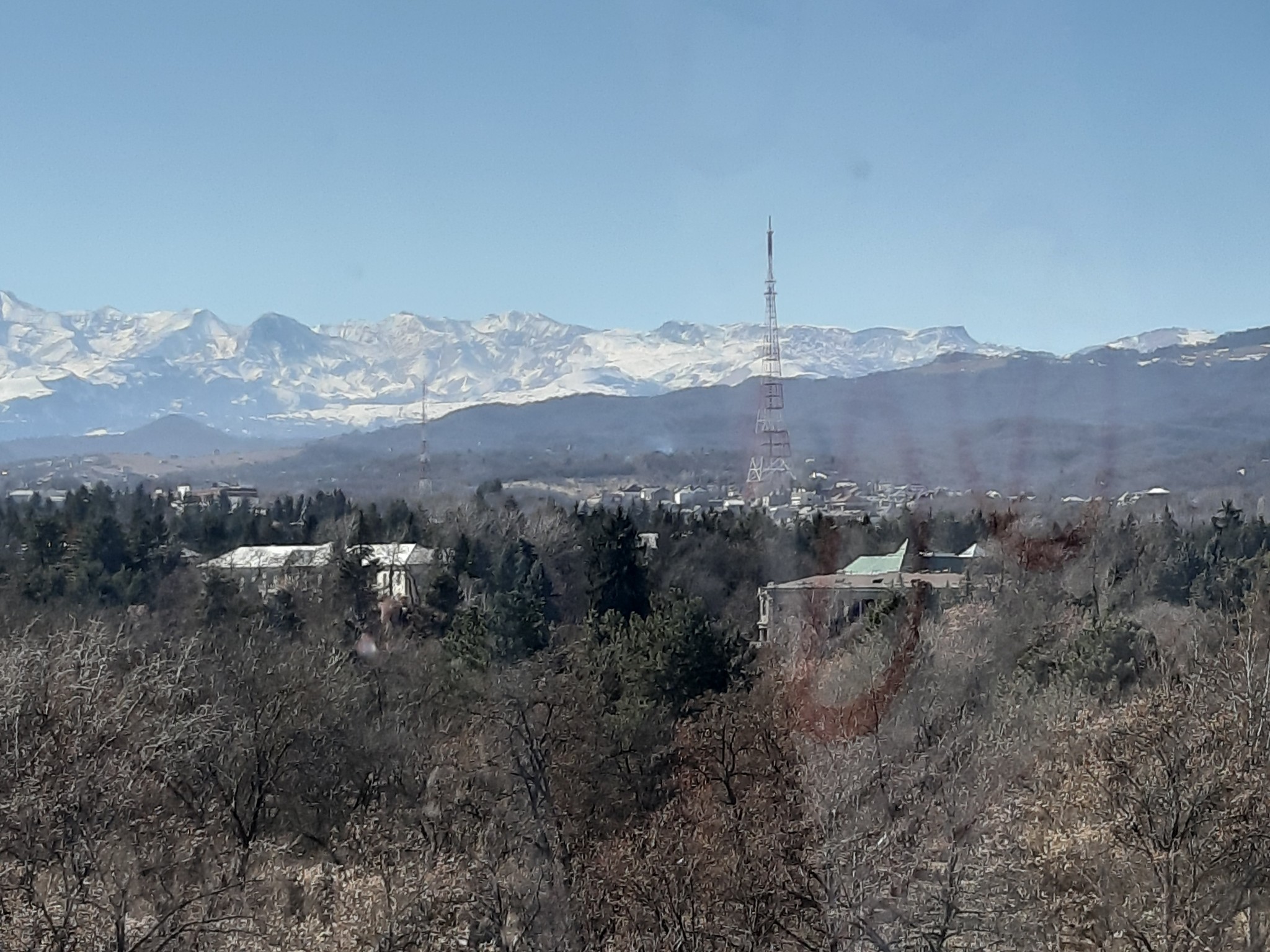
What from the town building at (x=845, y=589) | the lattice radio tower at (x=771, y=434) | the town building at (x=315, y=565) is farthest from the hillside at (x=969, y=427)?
the town building at (x=315, y=565)

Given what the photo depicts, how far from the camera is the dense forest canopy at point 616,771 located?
11.0 meters

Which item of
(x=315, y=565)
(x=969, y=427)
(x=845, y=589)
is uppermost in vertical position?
(x=315, y=565)

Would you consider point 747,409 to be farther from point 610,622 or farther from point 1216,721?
point 1216,721

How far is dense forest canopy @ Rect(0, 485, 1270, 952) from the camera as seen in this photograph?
11016 millimetres

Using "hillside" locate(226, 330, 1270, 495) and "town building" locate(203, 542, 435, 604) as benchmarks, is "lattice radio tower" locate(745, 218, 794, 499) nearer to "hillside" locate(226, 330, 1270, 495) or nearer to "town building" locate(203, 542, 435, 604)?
"hillside" locate(226, 330, 1270, 495)

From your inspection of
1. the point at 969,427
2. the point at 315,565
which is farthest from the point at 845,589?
the point at 969,427

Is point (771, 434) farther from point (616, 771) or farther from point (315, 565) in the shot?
point (616, 771)

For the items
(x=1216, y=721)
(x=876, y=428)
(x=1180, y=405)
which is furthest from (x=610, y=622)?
(x=1180, y=405)

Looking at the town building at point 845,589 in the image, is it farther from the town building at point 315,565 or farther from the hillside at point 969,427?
the hillside at point 969,427

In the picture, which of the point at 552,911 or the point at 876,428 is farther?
the point at 876,428

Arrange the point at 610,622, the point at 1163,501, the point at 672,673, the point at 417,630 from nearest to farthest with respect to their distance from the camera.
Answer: the point at 672,673
the point at 610,622
the point at 417,630
the point at 1163,501

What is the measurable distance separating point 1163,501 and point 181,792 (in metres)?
53.7

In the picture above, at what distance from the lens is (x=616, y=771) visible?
729 inches

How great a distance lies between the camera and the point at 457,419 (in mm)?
180875
